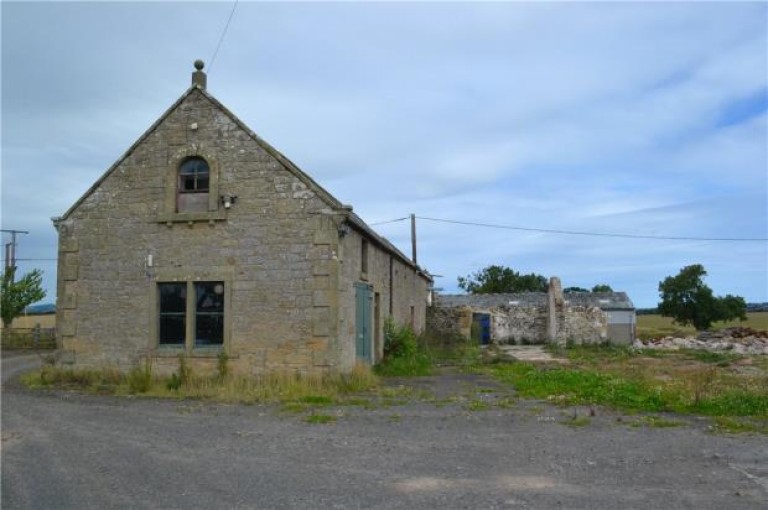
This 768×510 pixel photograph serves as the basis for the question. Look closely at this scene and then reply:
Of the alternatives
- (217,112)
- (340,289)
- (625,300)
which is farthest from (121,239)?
(625,300)

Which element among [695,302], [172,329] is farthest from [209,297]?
[695,302]

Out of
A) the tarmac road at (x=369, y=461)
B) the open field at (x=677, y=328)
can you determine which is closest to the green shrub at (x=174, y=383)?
the tarmac road at (x=369, y=461)

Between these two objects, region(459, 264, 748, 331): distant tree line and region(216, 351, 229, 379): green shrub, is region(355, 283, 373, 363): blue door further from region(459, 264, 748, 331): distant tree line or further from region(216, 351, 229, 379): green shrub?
region(459, 264, 748, 331): distant tree line

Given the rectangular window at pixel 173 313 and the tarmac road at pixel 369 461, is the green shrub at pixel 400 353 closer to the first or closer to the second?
the rectangular window at pixel 173 313

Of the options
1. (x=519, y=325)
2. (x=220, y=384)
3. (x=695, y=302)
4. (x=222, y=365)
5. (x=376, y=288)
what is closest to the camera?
(x=220, y=384)

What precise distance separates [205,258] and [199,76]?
13.8 feet

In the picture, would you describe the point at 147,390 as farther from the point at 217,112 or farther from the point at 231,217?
the point at 217,112

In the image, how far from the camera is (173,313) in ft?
47.2

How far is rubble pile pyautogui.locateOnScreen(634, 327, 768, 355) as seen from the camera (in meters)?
28.2

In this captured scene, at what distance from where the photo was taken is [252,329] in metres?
13.8

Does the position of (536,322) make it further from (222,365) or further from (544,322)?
(222,365)

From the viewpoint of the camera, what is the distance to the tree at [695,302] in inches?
1978

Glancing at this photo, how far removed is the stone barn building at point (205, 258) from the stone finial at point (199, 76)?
5 centimetres

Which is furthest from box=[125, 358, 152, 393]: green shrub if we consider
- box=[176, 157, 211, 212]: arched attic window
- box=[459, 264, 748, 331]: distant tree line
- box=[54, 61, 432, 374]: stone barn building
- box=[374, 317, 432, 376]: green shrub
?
box=[459, 264, 748, 331]: distant tree line
